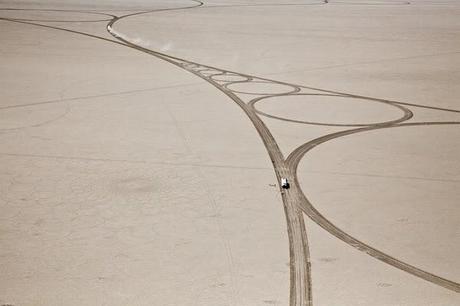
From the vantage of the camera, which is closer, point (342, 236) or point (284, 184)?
point (342, 236)

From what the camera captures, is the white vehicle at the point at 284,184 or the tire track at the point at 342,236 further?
the white vehicle at the point at 284,184

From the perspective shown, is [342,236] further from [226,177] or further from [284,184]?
[226,177]

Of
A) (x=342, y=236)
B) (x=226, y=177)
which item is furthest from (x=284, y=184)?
(x=342, y=236)

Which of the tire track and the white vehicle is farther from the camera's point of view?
the white vehicle

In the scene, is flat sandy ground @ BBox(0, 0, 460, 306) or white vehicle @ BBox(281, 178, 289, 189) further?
white vehicle @ BBox(281, 178, 289, 189)

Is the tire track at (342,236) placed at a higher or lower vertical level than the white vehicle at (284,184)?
lower

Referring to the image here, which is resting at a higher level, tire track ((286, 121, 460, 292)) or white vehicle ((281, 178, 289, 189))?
→ white vehicle ((281, 178, 289, 189))

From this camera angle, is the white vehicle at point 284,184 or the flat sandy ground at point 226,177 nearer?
the flat sandy ground at point 226,177

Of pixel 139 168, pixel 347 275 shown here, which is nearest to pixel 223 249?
pixel 347 275
